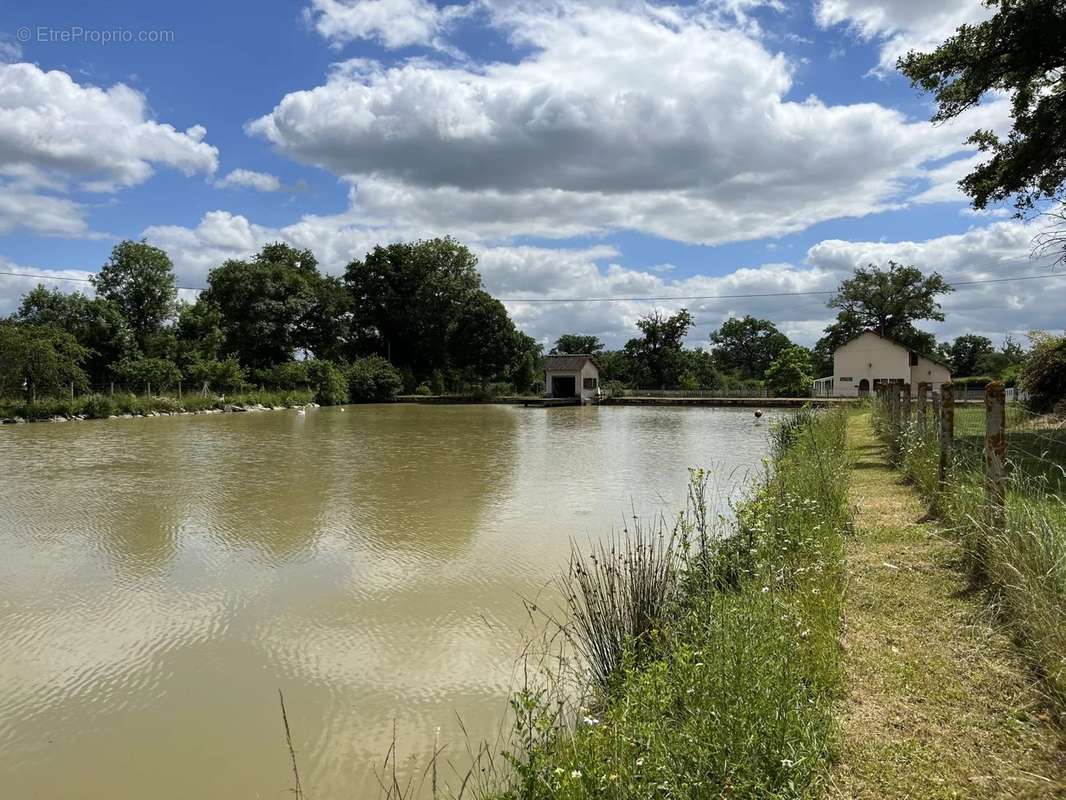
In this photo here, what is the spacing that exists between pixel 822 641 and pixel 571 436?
65.1 feet

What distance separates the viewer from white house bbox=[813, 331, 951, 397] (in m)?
41.6

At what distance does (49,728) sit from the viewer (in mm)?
3893

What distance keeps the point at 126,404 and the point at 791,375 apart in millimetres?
38109

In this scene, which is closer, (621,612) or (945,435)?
(621,612)

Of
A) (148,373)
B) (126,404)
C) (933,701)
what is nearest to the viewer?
(933,701)

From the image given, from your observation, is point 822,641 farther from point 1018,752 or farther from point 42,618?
point 42,618

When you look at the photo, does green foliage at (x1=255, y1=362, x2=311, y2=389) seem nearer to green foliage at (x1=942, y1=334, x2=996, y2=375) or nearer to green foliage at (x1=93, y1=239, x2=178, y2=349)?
green foliage at (x1=93, y1=239, x2=178, y2=349)

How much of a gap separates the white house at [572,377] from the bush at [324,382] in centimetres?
1449

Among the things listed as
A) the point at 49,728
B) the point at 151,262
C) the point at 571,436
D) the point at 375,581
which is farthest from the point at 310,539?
the point at 151,262

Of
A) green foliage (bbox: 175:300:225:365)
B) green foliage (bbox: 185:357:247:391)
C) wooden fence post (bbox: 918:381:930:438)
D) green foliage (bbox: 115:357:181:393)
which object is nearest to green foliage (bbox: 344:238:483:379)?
green foliage (bbox: 175:300:225:365)

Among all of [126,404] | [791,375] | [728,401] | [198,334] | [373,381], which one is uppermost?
[198,334]

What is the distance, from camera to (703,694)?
2.76 metres

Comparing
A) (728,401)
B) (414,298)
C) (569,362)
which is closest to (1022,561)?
(728,401)

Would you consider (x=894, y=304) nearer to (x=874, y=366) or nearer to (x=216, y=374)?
(x=874, y=366)
